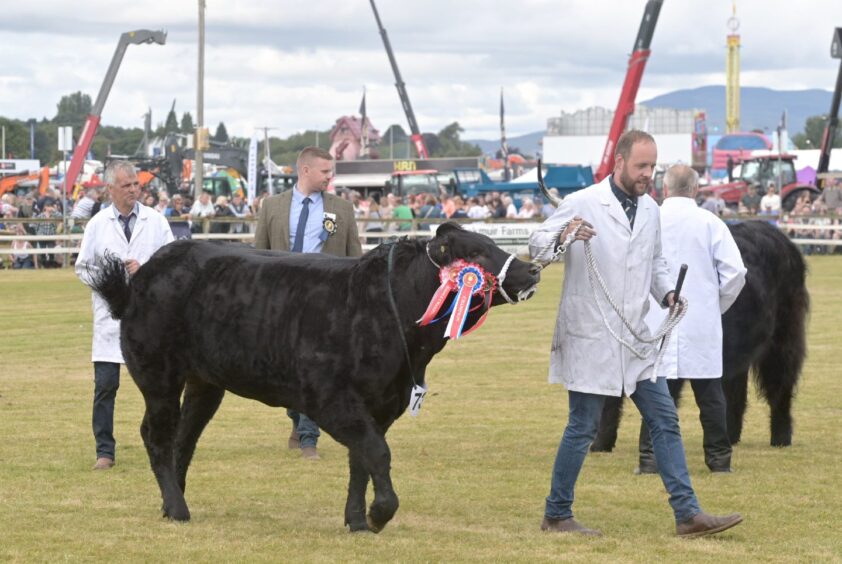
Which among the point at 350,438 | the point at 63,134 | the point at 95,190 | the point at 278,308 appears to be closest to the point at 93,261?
the point at 278,308

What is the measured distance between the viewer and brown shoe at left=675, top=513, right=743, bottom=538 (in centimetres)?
748

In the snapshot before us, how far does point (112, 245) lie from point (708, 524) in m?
4.51

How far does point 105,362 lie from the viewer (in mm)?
9852

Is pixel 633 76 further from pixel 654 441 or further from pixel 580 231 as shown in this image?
pixel 580 231

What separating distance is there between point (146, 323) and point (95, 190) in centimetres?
2343

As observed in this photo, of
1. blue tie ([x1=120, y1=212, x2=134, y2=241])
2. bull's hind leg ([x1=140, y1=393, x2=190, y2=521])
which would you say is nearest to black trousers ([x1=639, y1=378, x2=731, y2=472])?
bull's hind leg ([x1=140, y1=393, x2=190, y2=521])

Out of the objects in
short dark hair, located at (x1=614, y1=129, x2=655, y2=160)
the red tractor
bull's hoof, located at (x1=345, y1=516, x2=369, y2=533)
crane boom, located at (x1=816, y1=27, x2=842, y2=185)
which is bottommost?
bull's hoof, located at (x1=345, y1=516, x2=369, y2=533)

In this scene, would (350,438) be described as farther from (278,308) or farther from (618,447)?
(618,447)

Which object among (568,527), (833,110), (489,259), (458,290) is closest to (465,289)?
(458,290)

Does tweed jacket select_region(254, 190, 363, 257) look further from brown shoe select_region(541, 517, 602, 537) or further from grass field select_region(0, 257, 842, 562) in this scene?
brown shoe select_region(541, 517, 602, 537)

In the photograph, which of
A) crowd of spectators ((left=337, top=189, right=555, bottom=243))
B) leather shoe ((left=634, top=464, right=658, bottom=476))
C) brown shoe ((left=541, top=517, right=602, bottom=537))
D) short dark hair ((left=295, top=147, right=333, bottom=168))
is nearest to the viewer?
brown shoe ((left=541, top=517, right=602, bottom=537))

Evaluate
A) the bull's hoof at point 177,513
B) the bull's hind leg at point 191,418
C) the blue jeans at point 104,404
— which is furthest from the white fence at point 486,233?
the bull's hoof at point 177,513

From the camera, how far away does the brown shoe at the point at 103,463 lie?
32.4 ft

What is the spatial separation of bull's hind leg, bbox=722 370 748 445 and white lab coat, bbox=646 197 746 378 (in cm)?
142
